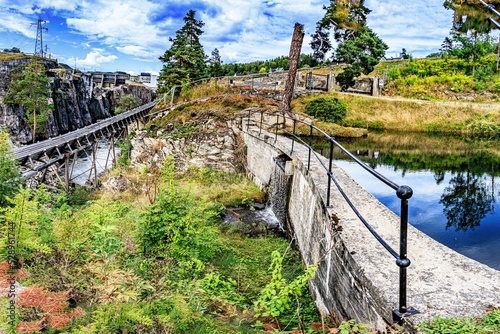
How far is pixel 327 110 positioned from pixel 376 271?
19.5 m

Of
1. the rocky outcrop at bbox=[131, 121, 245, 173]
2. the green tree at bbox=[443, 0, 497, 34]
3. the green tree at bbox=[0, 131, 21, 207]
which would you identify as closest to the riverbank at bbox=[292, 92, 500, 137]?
the rocky outcrop at bbox=[131, 121, 245, 173]

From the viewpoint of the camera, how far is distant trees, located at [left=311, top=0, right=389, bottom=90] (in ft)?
103

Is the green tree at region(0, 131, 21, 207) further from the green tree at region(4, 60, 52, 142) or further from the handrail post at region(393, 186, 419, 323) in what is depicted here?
the green tree at region(4, 60, 52, 142)

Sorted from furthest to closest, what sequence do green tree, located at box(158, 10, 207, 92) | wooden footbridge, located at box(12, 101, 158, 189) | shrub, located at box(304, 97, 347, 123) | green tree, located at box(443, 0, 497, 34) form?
green tree, located at box(158, 10, 207, 92) → shrub, located at box(304, 97, 347, 123) → wooden footbridge, located at box(12, 101, 158, 189) → green tree, located at box(443, 0, 497, 34)

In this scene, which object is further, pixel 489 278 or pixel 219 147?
pixel 219 147

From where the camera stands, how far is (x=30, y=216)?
485cm

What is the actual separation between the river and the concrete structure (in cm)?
172

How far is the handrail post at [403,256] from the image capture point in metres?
2.32

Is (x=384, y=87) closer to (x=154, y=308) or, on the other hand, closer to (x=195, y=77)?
(x=195, y=77)

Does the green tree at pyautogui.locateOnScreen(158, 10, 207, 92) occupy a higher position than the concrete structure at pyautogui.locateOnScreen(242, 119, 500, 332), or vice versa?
the green tree at pyautogui.locateOnScreen(158, 10, 207, 92)

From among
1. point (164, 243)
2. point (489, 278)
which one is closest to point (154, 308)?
point (164, 243)

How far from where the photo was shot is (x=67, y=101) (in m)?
56.6

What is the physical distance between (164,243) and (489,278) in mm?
4019

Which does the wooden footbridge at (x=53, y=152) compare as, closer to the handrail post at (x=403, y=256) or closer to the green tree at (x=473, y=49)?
the handrail post at (x=403, y=256)
